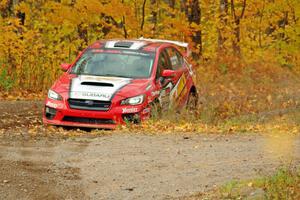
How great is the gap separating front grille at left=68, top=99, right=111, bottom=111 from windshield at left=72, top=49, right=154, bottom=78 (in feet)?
3.65

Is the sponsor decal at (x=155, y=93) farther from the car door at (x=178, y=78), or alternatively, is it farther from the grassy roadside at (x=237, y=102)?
the car door at (x=178, y=78)

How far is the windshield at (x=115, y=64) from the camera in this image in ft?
45.5

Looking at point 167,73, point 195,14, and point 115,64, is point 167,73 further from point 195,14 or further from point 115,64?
point 195,14

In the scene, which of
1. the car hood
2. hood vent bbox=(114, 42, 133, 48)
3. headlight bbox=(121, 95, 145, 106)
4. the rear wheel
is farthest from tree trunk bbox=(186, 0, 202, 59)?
headlight bbox=(121, 95, 145, 106)

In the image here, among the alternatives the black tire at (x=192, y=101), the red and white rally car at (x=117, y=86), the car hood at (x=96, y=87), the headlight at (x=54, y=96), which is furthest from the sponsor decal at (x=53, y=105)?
the black tire at (x=192, y=101)

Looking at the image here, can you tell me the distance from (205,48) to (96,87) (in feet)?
55.9

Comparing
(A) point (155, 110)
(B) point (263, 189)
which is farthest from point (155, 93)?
(B) point (263, 189)

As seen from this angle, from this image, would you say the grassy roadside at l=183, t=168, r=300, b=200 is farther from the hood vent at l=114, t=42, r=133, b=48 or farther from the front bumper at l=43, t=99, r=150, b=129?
the hood vent at l=114, t=42, r=133, b=48

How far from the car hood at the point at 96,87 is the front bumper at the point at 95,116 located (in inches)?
8.8

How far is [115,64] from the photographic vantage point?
46.3 feet


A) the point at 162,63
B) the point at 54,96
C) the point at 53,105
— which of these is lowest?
the point at 53,105

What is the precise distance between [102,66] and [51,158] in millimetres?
4555

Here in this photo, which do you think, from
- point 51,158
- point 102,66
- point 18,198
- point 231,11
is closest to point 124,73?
point 102,66

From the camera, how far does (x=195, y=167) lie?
8.84m
